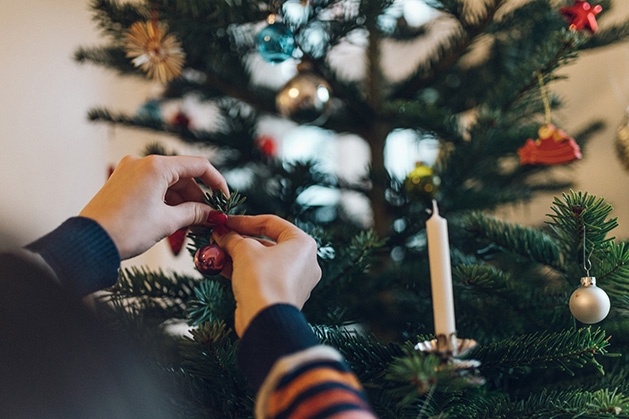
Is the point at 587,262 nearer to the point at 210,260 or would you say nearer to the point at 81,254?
the point at 210,260

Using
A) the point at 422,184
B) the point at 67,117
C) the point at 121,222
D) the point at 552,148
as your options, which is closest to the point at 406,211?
the point at 422,184

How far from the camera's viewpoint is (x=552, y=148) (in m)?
0.76

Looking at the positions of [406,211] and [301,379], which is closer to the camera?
[301,379]

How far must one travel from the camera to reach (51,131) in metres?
1.26

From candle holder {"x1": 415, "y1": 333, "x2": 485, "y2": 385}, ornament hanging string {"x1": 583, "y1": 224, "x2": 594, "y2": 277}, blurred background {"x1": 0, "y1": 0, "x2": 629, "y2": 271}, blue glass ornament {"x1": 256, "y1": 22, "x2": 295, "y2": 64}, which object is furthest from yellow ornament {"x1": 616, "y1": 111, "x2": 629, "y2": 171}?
candle holder {"x1": 415, "y1": 333, "x2": 485, "y2": 385}

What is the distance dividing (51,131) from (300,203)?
0.74 m

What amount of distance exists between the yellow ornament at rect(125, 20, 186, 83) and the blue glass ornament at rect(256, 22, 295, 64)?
14 centimetres

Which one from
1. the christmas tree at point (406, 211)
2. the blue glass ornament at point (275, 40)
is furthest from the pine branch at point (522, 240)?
the blue glass ornament at point (275, 40)

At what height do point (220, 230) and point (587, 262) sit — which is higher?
point (220, 230)

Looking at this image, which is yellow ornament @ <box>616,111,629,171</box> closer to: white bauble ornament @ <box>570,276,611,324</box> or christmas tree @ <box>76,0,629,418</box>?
christmas tree @ <box>76,0,629,418</box>

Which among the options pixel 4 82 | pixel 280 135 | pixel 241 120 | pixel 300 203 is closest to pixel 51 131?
pixel 4 82

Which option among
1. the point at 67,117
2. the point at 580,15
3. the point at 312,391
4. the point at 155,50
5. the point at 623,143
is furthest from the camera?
the point at 67,117

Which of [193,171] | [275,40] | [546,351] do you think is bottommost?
[546,351]

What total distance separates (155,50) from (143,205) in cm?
35
